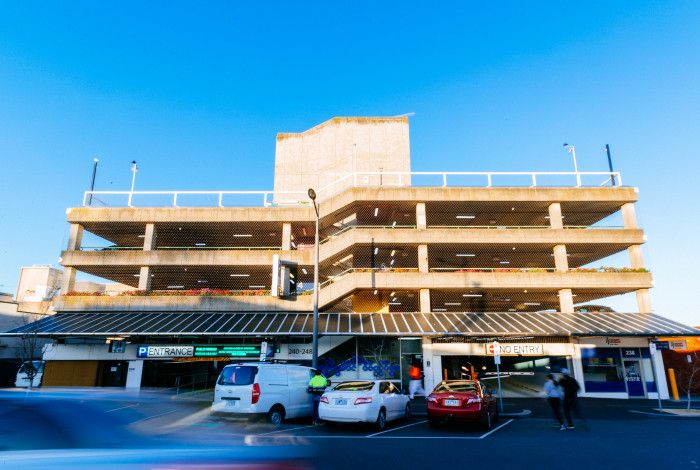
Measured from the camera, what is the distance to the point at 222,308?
1101 inches

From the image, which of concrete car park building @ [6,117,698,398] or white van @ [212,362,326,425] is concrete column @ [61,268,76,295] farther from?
white van @ [212,362,326,425]

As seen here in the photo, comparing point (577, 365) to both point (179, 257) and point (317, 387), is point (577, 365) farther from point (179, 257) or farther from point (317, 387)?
point (179, 257)

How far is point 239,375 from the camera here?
43.1ft

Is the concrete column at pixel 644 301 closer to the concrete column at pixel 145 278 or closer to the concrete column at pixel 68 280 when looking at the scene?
the concrete column at pixel 145 278

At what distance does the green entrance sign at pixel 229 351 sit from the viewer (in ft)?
83.5

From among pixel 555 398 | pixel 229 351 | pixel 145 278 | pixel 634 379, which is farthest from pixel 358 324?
pixel 634 379

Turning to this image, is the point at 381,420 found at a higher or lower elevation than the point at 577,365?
lower

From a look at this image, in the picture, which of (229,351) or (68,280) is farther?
(68,280)

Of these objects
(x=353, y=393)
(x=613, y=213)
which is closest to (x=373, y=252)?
(x=353, y=393)

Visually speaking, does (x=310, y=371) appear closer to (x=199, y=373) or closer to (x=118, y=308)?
(x=199, y=373)

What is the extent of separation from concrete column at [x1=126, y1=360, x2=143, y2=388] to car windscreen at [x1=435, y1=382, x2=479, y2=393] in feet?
66.8

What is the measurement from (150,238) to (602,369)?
99.0 ft

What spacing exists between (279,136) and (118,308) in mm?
20494

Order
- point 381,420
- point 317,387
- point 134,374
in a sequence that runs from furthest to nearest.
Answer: point 134,374 < point 317,387 < point 381,420
